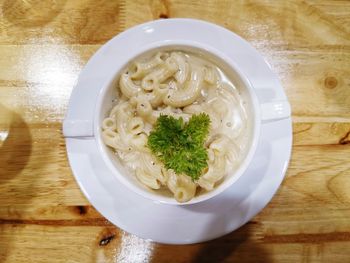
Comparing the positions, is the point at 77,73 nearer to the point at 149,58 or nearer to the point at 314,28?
the point at 149,58

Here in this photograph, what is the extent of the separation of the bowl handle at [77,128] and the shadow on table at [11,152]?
26 cm

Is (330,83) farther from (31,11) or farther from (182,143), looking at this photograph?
(31,11)

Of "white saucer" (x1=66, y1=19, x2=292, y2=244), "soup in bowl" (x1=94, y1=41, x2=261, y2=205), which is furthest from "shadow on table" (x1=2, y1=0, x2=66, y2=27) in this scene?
"soup in bowl" (x1=94, y1=41, x2=261, y2=205)

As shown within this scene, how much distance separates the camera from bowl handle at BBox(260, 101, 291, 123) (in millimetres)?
1106

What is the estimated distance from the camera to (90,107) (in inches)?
47.6

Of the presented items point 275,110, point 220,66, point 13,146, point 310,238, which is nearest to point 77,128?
point 13,146

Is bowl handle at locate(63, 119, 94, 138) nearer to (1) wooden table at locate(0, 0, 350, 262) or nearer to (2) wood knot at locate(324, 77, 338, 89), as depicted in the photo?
(1) wooden table at locate(0, 0, 350, 262)

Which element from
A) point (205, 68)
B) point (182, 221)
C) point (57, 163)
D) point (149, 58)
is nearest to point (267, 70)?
point (205, 68)

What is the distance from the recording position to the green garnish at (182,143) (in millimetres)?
1055

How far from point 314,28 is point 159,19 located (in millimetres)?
523

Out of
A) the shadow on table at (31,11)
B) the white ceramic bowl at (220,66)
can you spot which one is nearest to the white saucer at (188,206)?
the white ceramic bowl at (220,66)

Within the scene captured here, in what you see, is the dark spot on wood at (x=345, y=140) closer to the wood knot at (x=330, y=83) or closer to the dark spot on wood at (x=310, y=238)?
the wood knot at (x=330, y=83)

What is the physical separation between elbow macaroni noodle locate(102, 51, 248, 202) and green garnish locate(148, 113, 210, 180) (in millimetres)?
60

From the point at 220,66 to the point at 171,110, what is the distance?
19 centimetres
